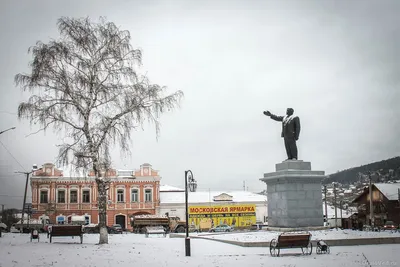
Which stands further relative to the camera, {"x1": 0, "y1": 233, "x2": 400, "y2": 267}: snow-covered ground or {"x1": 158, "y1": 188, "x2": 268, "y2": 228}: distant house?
{"x1": 158, "y1": 188, "x2": 268, "y2": 228}: distant house

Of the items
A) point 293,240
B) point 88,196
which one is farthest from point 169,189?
point 293,240

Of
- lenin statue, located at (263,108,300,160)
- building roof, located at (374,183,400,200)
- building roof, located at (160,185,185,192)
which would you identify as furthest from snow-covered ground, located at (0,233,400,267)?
building roof, located at (160,185,185,192)

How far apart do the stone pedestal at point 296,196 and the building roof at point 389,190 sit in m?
44.3

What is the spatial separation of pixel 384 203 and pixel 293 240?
50.6 metres

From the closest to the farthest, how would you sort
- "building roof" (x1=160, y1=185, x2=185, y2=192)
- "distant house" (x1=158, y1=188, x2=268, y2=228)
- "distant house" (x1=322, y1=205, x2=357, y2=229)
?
"distant house" (x1=158, y1=188, x2=268, y2=228)
"distant house" (x1=322, y1=205, x2=357, y2=229)
"building roof" (x1=160, y1=185, x2=185, y2=192)

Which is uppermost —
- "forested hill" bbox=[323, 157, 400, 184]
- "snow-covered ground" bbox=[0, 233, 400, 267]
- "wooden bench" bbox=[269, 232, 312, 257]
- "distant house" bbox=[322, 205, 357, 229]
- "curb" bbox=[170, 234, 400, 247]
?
"forested hill" bbox=[323, 157, 400, 184]

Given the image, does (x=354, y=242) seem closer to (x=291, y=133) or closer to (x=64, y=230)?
(x=291, y=133)

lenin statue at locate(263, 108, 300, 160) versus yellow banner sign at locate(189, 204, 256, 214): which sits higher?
lenin statue at locate(263, 108, 300, 160)

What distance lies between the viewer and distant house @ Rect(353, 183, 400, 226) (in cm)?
5919

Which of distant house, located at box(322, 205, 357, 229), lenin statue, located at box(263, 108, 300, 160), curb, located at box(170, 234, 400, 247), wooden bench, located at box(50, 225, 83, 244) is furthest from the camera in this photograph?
distant house, located at box(322, 205, 357, 229)

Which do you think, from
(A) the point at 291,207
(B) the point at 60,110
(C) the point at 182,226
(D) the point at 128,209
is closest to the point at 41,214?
(D) the point at 128,209

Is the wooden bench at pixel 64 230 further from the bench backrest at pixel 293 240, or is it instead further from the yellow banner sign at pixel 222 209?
the yellow banner sign at pixel 222 209

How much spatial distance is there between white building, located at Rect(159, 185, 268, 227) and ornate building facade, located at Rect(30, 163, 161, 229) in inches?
104

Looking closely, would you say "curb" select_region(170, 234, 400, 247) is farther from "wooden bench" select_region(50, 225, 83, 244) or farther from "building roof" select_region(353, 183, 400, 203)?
"building roof" select_region(353, 183, 400, 203)
